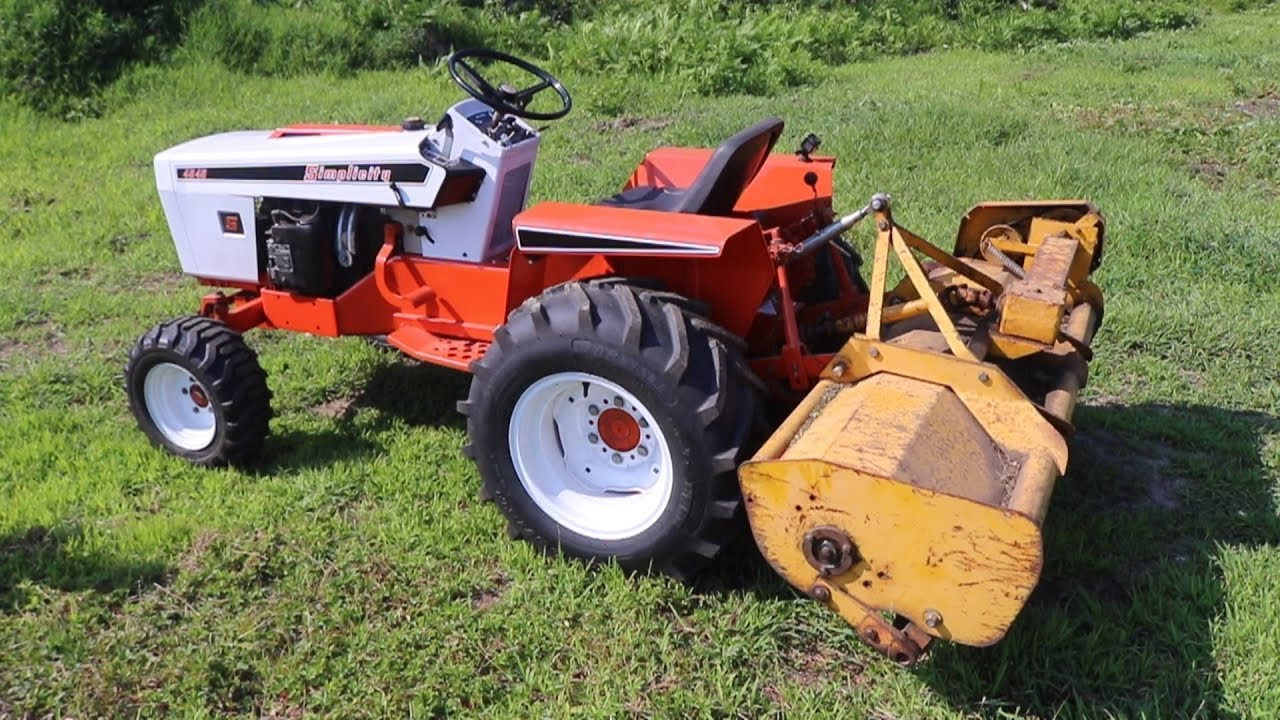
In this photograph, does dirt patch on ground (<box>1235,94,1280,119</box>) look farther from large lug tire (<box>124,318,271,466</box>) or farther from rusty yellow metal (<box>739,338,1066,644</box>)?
large lug tire (<box>124,318,271,466</box>)

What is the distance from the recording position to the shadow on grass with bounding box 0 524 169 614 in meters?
3.43

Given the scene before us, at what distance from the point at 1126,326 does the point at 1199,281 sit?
93cm

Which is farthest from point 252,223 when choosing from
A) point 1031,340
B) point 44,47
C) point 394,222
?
point 44,47

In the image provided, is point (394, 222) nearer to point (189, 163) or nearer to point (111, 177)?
point (189, 163)

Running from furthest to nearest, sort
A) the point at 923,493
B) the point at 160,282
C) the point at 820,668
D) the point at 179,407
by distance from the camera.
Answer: the point at 160,282
the point at 179,407
the point at 820,668
the point at 923,493

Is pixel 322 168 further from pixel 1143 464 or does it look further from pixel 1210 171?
pixel 1210 171

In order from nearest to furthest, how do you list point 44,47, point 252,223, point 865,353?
point 865,353
point 252,223
point 44,47

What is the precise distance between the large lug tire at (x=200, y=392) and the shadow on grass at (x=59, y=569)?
0.62 meters

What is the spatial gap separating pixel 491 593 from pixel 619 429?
644 mm

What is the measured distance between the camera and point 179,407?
4320 millimetres

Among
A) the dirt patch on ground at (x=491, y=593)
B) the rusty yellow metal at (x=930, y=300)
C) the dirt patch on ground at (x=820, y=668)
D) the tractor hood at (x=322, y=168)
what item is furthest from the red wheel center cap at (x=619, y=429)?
the tractor hood at (x=322, y=168)

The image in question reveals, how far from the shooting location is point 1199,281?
18.8 feet

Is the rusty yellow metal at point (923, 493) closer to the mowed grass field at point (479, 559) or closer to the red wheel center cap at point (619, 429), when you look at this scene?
the mowed grass field at point (479, 559)

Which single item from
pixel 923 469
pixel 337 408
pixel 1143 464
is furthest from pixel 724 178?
pixel 337 408
